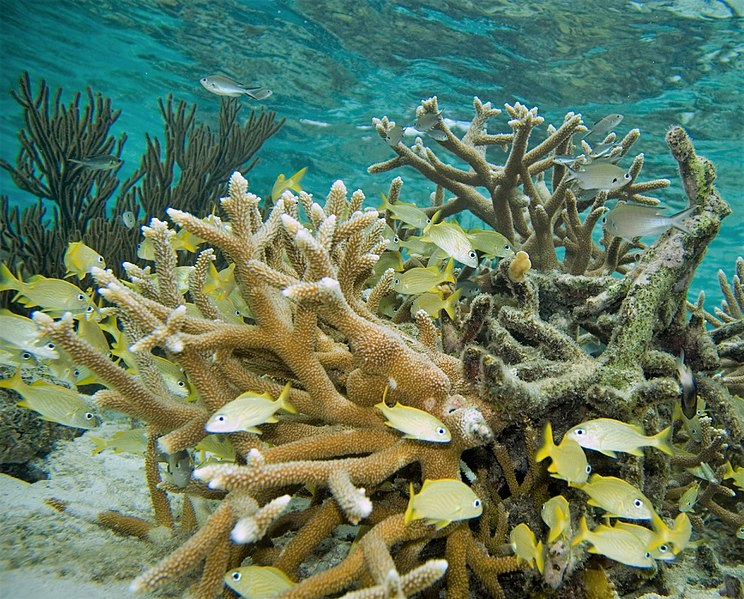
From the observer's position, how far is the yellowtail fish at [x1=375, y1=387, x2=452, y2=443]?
1.70 m

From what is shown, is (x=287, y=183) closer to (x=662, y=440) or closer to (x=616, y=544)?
(x=662, y=440)

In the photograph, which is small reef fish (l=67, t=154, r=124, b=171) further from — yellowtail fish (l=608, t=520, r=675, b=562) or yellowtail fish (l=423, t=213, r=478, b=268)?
yellowtail fish (l=608, t=520, r=675, b=562)

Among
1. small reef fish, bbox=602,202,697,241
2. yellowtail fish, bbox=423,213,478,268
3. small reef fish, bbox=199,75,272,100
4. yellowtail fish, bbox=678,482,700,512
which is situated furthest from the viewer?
small reef fish, bbox=199,75,272,100

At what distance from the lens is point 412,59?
14289mm

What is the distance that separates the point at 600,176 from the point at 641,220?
956 mm

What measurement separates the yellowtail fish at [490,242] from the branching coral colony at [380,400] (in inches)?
27.4

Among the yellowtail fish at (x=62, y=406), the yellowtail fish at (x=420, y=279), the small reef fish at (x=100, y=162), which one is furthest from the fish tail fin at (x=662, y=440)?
the small reef fish at (x=100, y=162)

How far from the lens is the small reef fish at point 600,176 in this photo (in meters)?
3.50

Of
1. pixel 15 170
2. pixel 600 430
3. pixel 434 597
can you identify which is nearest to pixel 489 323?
pixel 600 430

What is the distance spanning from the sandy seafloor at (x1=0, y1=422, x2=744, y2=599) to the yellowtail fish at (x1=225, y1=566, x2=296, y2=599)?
45 cm

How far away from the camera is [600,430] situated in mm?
1810

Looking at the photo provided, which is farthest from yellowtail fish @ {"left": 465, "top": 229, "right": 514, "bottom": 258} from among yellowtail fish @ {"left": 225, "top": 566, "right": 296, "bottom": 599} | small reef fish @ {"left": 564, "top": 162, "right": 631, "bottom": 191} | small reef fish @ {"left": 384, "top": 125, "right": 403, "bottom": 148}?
yellowtail fish @ {"left": 225, "top": 566, "right": 296, "bottom": 599}

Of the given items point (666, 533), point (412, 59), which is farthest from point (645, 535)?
point (412, 59)

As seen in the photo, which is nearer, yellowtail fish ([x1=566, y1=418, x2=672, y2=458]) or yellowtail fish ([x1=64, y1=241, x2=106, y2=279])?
yellowtail fish ([x1=566, y1=418, x2=672, y2=458])
